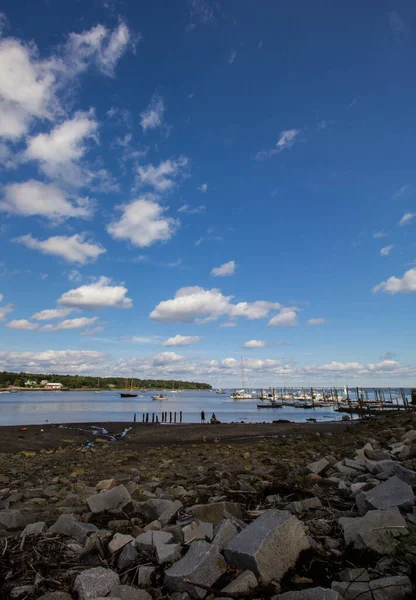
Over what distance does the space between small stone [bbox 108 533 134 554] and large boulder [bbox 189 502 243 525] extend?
0.98m

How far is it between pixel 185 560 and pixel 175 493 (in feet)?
14.7

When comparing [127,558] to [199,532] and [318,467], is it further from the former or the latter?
[318,467]

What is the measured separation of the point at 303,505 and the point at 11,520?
4547 millimetres

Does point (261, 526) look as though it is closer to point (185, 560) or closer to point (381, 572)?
point (185, 560)

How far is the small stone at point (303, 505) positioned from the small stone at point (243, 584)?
2.01 m

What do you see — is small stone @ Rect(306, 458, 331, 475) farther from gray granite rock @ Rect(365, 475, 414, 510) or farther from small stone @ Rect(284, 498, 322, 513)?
gray granite rock @ Rect(365, 475, 414, 510)

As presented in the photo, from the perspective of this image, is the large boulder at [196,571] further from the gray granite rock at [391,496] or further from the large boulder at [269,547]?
the gray granite rock at [391,496]

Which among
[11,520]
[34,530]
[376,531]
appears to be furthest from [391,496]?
[11,520]

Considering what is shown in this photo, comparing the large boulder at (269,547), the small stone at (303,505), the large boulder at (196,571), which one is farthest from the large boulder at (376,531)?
the large boulder at (196,571)

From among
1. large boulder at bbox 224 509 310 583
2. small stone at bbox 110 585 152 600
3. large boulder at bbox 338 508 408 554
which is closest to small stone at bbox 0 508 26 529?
small stone at bbox 110 585 152 600

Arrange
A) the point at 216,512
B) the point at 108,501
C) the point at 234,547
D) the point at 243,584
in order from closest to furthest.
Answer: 1. the point at 243,584
2. the point at 234,547
3. the point at 216,512
4. the point at 108,501

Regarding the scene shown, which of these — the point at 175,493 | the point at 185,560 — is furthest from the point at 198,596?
the point at 175,493

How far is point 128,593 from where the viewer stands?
10.4 feet

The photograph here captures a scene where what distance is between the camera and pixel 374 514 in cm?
393
